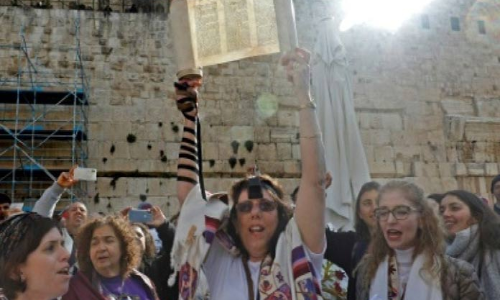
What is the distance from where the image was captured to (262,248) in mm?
2131

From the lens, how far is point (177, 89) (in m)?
2.36

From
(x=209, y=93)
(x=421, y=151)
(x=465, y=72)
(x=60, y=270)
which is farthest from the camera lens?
(x=465, y=72)

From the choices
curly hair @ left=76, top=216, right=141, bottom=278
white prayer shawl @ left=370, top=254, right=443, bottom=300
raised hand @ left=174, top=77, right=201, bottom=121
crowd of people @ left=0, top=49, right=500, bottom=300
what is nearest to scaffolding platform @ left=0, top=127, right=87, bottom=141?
curly hair @ left=76, top=216, right=141, bottom=278

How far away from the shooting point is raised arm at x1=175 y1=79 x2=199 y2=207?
91.7 inches

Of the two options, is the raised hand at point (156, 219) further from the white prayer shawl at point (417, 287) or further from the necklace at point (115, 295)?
the white prayer shawl at point (417, 287)

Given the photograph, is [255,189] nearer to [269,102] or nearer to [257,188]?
[257,188]

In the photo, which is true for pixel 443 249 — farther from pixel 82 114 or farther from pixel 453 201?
pixel 82 114

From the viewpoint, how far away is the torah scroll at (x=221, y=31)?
88.7 inches

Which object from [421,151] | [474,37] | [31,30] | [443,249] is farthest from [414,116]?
[443,249]

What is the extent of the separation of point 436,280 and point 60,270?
1.56m

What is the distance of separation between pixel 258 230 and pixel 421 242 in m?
0.79

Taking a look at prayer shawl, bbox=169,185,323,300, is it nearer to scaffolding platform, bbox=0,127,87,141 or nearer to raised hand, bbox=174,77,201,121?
raised hand, bbox=174,77,201,121

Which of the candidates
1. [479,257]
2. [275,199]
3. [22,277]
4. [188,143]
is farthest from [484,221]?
[22,277]

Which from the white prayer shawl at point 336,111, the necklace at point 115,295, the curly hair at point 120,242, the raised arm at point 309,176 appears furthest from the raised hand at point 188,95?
the white prayer shawl at point 336,111
